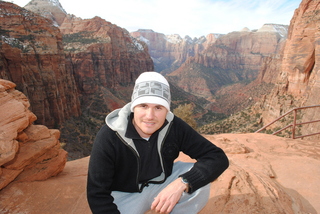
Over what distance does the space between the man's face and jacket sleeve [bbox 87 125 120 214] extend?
0.39 meters

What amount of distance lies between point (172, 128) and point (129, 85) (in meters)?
52.1

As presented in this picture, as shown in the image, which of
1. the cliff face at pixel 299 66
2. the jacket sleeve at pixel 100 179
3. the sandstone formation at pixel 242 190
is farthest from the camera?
the cliff face at pixel 299 66

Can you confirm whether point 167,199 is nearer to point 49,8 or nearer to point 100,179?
point 100,179

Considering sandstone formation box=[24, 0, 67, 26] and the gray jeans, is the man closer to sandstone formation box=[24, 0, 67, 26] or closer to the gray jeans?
the gray jeans

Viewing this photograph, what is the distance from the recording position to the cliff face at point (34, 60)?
53.8ft

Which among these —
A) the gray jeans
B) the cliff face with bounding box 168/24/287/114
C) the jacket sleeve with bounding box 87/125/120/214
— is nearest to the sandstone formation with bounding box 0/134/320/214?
the gray jeans

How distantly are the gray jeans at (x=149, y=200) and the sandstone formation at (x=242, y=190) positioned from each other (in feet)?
1.24

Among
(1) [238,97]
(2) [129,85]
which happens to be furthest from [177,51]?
(2) [129,85]

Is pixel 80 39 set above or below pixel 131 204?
above

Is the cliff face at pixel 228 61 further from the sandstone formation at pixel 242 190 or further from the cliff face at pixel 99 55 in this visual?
the sandstone formation at pixel 242 190

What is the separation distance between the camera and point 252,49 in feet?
454

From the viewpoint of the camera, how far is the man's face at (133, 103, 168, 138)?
6.33 feet

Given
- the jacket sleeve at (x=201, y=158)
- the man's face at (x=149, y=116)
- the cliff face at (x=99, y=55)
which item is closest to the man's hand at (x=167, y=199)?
the jacket sleeve at (x=201, y=158)

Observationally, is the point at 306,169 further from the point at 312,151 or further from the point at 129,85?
the point at 129,85
